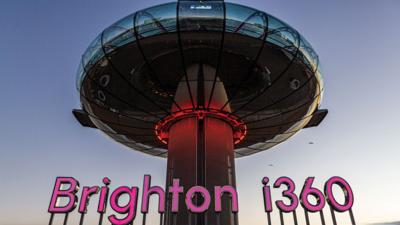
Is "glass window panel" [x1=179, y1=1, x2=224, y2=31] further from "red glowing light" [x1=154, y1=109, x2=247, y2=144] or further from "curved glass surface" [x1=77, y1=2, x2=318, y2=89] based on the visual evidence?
"red glowing light" [x1=154, y1=109, x2=247, y2=144]

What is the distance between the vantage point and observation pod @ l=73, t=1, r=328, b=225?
563 inches

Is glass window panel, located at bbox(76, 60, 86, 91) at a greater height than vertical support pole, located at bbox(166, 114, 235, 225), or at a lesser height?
greater

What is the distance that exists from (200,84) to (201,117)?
195cm

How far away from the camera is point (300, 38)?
15.4m

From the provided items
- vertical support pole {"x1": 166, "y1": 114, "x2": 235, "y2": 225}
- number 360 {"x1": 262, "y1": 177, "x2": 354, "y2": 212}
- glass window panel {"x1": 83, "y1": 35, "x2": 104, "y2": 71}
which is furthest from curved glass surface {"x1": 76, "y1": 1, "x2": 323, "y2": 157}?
number 360 {"x1": 262, "y1": 177, "x2": 354, "y2": 212}

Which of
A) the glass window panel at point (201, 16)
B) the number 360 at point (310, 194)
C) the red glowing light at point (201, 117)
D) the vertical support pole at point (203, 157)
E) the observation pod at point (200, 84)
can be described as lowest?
the number 360 at point (310, 194)

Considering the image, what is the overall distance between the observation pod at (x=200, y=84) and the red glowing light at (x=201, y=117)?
0.19ft

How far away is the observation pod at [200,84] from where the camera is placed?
46.9 feet

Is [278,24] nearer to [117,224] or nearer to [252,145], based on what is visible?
[252,145]

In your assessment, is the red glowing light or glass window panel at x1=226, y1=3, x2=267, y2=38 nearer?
glass window panel at x1=226, y1=3, x2=267, y2=38

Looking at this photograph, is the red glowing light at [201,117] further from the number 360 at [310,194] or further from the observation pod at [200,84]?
the number 360 at [310,194]

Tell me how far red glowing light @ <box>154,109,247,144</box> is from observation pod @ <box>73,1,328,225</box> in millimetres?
58

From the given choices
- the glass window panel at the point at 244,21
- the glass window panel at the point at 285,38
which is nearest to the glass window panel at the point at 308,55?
the glass window panel at the point at 285,38

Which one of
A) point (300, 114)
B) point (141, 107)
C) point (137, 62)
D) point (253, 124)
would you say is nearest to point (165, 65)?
point (137, 62)
